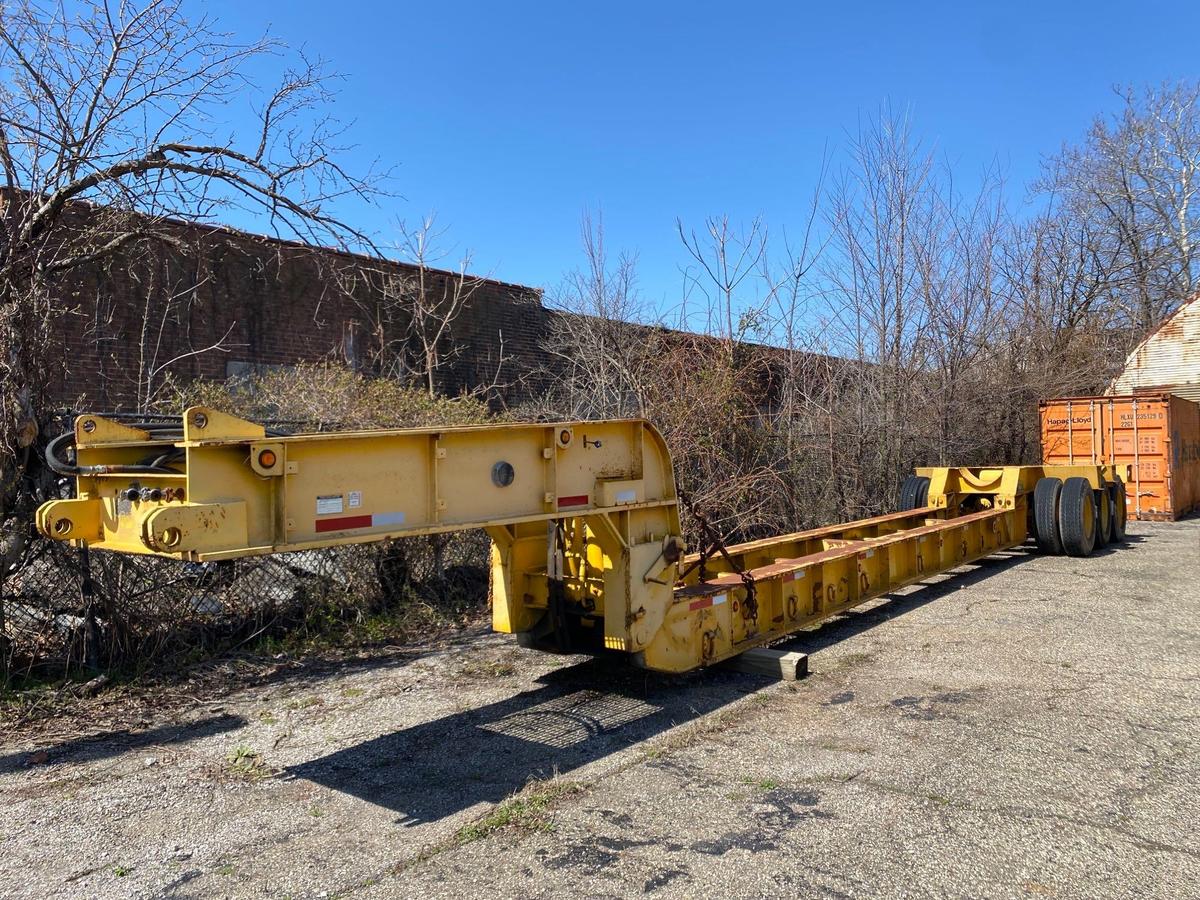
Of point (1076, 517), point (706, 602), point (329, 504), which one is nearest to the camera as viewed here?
point (329, 504)

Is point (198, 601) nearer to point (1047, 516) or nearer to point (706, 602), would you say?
point (706, 602)

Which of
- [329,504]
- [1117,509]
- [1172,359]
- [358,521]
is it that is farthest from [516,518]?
[1172,359]

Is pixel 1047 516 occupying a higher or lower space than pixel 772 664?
higher

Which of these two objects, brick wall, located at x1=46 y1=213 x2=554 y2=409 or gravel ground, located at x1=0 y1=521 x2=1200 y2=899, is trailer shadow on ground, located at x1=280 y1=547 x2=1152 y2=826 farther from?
brick wall, located at x1=46 y1=213 x2=554 y2=409

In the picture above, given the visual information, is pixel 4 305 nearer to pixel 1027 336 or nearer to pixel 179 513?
pixel 179 513

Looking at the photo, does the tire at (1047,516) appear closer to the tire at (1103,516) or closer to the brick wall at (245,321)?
the tire at (1103,516)

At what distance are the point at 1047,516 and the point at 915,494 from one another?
5.22ft

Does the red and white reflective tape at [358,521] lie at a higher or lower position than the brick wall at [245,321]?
lower

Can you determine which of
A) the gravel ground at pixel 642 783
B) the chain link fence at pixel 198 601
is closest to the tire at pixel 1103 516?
the gravel ground at pixel 642 783

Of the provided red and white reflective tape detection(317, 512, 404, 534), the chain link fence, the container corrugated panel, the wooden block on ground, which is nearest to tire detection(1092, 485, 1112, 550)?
the container corrugated panel

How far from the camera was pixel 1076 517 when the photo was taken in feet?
35.7

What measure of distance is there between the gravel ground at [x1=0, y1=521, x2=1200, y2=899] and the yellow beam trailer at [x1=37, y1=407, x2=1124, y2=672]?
54 cm

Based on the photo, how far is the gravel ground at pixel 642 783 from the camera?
3.43 metres

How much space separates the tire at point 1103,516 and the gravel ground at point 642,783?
17.8 feet
